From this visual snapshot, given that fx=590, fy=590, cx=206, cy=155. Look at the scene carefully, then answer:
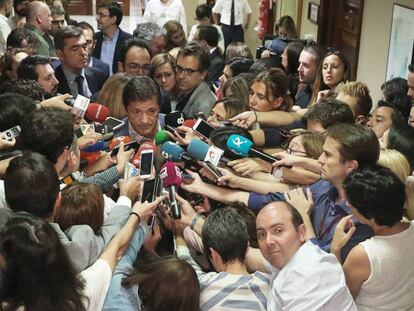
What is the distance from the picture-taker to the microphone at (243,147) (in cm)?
253

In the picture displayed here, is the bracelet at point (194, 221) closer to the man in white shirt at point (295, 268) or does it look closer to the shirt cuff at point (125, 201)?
the shirt cuff at point (125, 201)

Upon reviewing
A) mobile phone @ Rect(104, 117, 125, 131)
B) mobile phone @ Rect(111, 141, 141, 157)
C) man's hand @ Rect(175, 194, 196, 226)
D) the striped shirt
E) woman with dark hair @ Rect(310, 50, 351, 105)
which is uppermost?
woman with dark hair @ Rect(310, 50, 351, 105)

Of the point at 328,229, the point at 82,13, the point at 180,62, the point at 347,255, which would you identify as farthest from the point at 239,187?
the point at 82,13

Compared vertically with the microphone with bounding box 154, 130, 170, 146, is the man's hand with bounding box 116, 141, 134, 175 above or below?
below

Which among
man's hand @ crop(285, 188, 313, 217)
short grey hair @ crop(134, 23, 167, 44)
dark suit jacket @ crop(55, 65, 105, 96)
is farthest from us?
short grey hair @ crop(134, 23, 167, 44)

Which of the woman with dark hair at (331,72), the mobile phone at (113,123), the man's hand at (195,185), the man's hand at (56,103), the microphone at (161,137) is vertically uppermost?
the woman with dark hair at (331,72)

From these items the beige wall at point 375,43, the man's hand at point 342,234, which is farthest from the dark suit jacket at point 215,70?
the man's hand at point 342,234

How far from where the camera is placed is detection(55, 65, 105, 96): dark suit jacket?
13.4 ft

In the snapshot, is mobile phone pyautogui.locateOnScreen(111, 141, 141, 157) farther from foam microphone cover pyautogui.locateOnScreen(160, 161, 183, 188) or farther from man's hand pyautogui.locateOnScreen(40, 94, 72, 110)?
man's hand pyautogui.locateOnScreen(40, 94, 72, 110)

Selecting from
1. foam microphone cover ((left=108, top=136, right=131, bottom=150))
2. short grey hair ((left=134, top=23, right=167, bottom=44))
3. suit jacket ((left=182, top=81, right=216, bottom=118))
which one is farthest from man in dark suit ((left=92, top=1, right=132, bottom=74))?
foam microphone cover ((left=108, top=136, right=131, bottom=150))

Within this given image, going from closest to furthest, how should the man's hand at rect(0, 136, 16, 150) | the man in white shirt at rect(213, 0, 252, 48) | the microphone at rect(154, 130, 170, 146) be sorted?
the man's hand at rect(0, 136, 16, 150) → the microphone at rect(154, 130, 170, 146) → the man in white shirt at rect(213, 0, 252, 48)

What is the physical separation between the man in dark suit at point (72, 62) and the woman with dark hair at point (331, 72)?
1630 mm

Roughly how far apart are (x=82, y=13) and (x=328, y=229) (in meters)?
10.6

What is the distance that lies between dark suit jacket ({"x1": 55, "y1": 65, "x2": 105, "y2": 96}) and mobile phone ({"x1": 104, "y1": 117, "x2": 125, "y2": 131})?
116 cm
